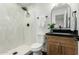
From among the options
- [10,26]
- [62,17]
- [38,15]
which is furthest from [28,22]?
[62,17]

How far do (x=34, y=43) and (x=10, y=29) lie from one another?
576 millimetres

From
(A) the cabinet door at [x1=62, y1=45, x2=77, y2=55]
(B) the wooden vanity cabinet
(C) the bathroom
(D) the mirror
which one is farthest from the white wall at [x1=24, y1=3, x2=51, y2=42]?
(A) the cabinet door at [x1=62, y1=45, x2=77, y2=55]

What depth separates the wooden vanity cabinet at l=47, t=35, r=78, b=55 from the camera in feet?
5.60

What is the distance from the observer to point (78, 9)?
1.69 m

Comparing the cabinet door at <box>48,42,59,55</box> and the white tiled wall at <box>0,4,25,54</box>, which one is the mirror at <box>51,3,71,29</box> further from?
the white tiled wall at <box>0,4,25,54</box>

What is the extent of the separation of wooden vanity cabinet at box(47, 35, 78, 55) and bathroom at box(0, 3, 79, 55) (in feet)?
0.41

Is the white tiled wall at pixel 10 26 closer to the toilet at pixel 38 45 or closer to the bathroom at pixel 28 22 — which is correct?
the bathroom at pixel 28 22

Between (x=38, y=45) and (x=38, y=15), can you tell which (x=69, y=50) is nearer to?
(x=38, y=45)

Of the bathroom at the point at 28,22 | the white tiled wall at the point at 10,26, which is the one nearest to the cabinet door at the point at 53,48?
the bathroom at the point at 28,22

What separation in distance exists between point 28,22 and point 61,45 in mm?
821

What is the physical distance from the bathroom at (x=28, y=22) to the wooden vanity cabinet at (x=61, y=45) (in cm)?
12

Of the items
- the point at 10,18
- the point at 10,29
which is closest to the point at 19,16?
the point at 10,18

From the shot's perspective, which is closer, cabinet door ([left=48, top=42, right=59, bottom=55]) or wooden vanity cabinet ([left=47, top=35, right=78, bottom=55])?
wooden vanity cabinet ([left=47, top=35, right=78, bottom=55])
